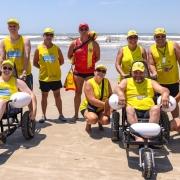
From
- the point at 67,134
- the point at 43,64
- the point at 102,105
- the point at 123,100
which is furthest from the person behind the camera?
the point at 43,64

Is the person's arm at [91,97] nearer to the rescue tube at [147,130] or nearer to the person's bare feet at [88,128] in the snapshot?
the person's bare feet at [88,128]

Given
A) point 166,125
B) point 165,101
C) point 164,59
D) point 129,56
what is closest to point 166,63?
point 164,59

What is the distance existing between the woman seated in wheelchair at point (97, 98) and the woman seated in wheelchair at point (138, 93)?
1.74ft

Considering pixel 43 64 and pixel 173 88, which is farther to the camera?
pixel 43 64

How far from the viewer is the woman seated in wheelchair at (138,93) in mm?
4234

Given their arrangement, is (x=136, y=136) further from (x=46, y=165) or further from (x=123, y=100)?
(x=46, y=165)

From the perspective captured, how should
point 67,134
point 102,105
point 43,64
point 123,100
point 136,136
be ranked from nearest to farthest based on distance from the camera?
1. point 136,136
2. point 123,100
3. point 102,105
4. point 67,134
5. point 43,64

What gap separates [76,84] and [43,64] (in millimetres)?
821

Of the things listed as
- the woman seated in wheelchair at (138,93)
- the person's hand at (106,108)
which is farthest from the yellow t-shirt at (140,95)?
the person's hand at (106,108)

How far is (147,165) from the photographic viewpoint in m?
3.42

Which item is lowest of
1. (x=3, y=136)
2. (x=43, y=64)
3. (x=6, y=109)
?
(x=3, y=136)

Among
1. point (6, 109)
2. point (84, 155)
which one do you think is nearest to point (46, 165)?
point (84, 155)

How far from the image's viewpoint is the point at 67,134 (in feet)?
17.3

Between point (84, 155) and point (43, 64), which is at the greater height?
point (43, 64)
